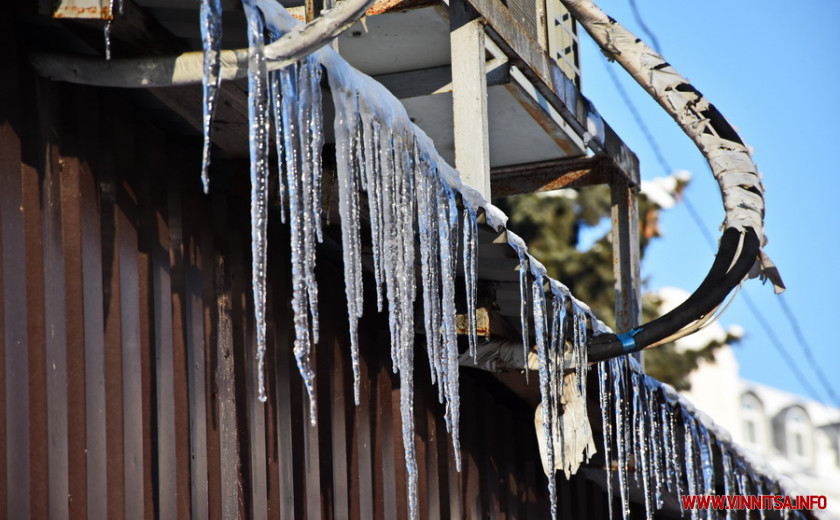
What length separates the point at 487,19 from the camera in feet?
23.7

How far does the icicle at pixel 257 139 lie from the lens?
3.79m

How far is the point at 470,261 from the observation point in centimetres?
577

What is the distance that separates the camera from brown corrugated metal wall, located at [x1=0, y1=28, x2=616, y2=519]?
13.9 feet

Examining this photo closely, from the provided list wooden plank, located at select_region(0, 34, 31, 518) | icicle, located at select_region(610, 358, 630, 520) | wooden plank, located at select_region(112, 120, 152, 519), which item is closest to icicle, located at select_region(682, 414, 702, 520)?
icicle, located at select_region(610, 358, 630, 520)

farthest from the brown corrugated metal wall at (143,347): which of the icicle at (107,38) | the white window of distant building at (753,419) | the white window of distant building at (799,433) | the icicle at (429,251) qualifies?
the white window of distant building at (799,433)

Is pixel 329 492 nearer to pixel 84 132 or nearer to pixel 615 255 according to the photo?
pixel 84 132

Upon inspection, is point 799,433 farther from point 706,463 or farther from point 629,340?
point 629,340

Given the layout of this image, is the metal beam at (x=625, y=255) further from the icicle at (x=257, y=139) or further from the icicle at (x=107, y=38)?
the icicle at (x=107, y=38)

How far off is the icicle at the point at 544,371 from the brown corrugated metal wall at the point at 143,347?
3.08 ft

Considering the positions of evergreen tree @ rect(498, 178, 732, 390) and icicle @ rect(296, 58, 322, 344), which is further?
evergreen tree @ rect(498, 178, 732, 390)

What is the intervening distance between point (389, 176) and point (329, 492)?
1975mm

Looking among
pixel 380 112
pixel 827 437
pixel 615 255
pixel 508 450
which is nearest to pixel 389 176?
pixel 380 112

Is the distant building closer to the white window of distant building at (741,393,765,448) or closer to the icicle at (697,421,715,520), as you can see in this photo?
the white window of distant building at (741,393,765,448)

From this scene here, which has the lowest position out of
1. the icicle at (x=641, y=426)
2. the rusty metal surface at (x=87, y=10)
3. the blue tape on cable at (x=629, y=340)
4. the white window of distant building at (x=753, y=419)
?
the icicle at (x=641, y=426)
